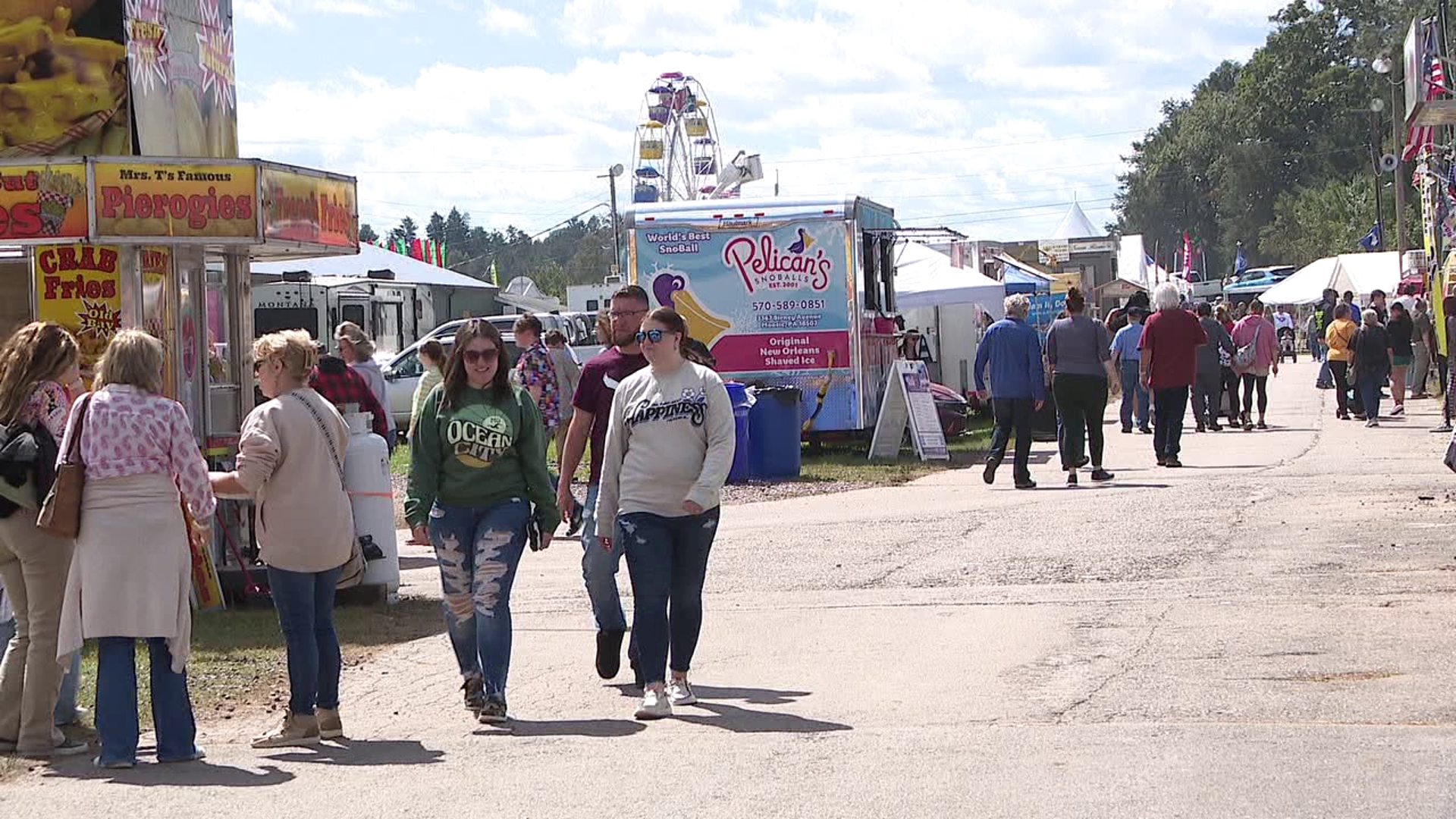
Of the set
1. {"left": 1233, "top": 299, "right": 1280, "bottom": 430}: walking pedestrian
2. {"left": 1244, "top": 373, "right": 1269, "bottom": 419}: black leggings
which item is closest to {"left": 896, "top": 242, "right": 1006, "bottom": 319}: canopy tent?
{"left": 1233, "top": 299, "right": 1280, "bottom": 430}: walking pedestrian

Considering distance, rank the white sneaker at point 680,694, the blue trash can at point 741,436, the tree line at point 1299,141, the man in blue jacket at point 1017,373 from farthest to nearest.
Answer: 1. the tree line at point 1299,141
2. the blue trash can at point 741,436
3. the man in blue jacket at point 1017,373
4. the white sneaker at point 680,694

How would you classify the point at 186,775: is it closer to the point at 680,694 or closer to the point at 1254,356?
the point at 680,694

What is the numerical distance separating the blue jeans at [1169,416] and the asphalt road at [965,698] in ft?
15.0

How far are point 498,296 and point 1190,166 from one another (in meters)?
90.2

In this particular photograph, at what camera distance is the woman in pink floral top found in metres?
7.18

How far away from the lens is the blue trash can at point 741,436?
18.6 metres

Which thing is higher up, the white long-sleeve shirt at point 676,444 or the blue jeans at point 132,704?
the white long-sleeve shirt at point 676,444

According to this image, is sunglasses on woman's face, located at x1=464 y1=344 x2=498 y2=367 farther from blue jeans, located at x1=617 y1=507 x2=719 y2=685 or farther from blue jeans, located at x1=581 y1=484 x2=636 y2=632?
blue jeans, located at x1=581 y1=484 x2=636 y2=632

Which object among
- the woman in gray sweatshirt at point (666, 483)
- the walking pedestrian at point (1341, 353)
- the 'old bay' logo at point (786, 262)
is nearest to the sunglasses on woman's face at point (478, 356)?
the woman in gray sweatshirt at point (666, 483)

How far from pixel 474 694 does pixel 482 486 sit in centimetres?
89

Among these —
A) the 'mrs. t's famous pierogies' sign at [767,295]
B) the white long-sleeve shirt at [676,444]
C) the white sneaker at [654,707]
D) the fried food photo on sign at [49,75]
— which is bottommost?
the white sneaker at [654,707]

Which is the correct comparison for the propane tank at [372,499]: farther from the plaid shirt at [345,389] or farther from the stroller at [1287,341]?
the stroller at [1287,341]

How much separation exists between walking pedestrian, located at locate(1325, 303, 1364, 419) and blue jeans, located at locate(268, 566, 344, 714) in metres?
20.7

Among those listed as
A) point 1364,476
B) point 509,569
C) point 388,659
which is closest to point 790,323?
point 1364,476
